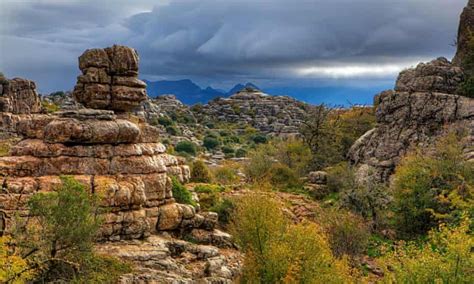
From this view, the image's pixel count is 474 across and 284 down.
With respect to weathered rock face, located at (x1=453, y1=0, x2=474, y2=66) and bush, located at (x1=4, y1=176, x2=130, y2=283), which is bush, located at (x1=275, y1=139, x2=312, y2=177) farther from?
bush, located at (x1=4, y1=176, x2=130, y2=283)

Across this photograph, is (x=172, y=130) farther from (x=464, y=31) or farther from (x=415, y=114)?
(x=415, y=114)

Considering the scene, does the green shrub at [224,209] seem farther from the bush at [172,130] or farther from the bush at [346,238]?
the bush at [172,130]

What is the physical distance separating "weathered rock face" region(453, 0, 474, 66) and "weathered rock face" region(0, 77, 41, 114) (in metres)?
56.4

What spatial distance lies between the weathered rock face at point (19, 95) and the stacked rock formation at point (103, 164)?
3980 centimetres

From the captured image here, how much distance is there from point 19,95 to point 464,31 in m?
61.6

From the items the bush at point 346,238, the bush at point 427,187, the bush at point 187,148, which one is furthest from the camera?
the bush at point 187,148

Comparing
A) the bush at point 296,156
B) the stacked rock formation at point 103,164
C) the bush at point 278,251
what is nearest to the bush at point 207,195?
the stacked rock formation at point 103,164

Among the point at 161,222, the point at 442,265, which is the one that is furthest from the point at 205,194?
the point at 442,265

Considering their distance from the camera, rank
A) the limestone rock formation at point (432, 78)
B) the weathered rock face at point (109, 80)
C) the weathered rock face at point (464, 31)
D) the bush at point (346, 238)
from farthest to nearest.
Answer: the weathered rock face at point (464, 31)
the limestone rock formation at point (432, 78)
the bush at point (346, 238)
the weathered rock face at point (109, 80)

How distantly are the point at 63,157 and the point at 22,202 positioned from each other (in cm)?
375

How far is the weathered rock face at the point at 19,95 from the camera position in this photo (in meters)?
66.7

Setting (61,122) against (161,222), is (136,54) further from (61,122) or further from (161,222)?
(161,222)

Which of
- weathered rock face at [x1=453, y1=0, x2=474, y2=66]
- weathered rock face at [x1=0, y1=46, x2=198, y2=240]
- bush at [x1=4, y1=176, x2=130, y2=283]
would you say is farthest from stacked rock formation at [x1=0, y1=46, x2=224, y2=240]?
weathered rock face at [x1=453, y1=0, x2=474, y2=66]

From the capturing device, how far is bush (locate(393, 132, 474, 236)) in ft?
125
